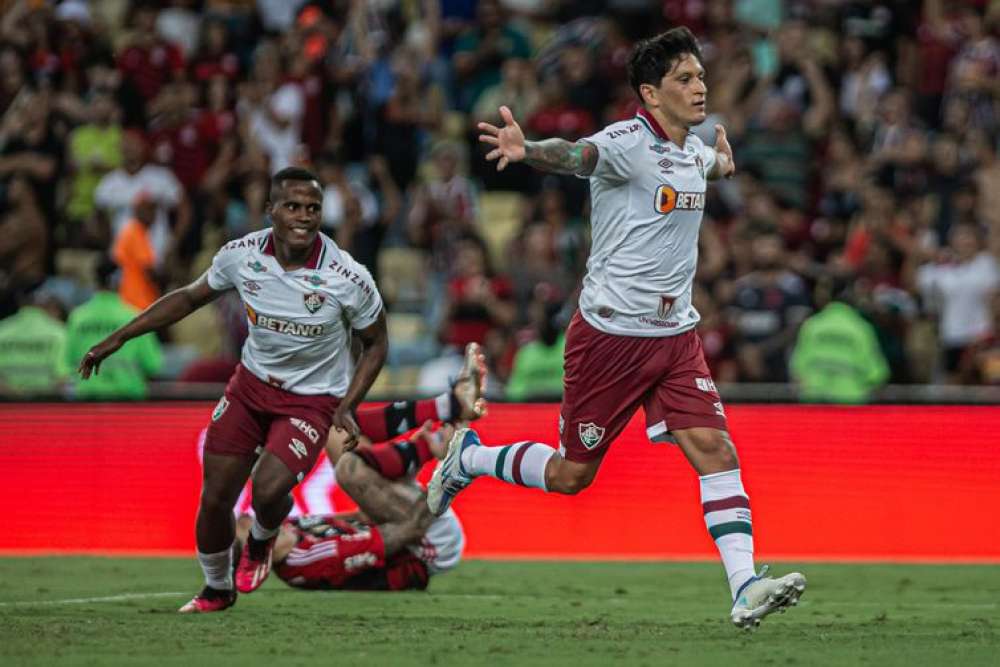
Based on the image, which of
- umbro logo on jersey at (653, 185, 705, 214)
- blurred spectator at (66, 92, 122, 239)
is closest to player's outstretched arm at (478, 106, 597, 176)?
umbro logo on jersey at (653, 185, 705, 214)

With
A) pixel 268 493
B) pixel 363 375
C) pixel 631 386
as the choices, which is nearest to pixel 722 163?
pixel 631 386

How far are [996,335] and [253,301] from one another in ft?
27.9

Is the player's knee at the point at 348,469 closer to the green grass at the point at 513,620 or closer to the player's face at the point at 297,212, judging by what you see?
the green grass at the point at 513,620

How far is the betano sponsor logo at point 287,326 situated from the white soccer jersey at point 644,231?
6.14 ft

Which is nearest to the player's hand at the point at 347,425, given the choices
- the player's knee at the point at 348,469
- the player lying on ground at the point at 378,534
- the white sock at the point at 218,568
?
the white sock at the point at 218,568

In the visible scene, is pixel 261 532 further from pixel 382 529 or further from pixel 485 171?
pixel 485 171

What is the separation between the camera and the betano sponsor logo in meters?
10.6

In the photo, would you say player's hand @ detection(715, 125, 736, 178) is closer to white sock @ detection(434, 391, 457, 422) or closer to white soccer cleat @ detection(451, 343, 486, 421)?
white soccer cleat @ detection(451, 343, 486, 421)

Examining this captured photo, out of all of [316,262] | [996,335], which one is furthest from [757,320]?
[316,262]

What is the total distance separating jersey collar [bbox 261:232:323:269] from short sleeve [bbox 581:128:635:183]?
2.10 metres

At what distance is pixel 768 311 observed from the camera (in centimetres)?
1720

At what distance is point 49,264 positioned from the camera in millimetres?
20500

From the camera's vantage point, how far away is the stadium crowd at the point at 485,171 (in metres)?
Result: 17.2

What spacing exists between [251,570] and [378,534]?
0.99m
